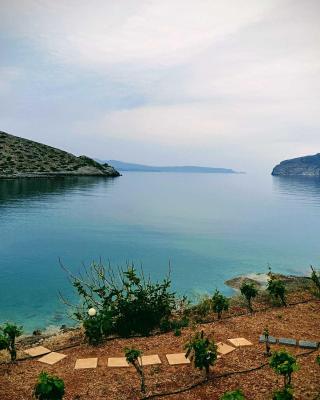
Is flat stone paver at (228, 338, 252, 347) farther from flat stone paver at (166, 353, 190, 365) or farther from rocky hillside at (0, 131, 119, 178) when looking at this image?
rocky hillside at (0, 131, 119, 178)

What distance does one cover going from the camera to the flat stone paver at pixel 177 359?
11.7 meters

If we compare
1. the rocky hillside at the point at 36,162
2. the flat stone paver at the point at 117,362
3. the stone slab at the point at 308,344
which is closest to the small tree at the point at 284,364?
the stone slab at the point at 308,344

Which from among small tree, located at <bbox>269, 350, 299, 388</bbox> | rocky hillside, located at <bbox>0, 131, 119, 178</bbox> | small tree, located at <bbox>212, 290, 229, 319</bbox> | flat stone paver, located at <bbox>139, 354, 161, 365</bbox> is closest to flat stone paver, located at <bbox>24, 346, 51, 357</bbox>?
flat stone paver, located at <bbox>139, 354, 161, 365</bbox>

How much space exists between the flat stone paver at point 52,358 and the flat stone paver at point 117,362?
1876mm

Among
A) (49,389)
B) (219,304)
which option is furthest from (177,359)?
(49,389)

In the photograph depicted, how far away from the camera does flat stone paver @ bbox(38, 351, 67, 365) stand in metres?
12.6

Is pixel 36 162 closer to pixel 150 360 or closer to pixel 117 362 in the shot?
pixel 117 362

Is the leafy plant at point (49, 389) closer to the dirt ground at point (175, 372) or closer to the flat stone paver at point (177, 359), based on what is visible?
the dirt ground at point (175, 372)

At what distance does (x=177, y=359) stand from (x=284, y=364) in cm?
398

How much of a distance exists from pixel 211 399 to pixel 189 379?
1.17 meters

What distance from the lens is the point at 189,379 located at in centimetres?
1063

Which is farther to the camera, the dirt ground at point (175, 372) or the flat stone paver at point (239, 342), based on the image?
the flat stone paver at point (239, 342)

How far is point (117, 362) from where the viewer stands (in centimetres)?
1207

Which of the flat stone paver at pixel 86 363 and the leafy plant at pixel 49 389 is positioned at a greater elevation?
the leafy plant at pixel 49 389
